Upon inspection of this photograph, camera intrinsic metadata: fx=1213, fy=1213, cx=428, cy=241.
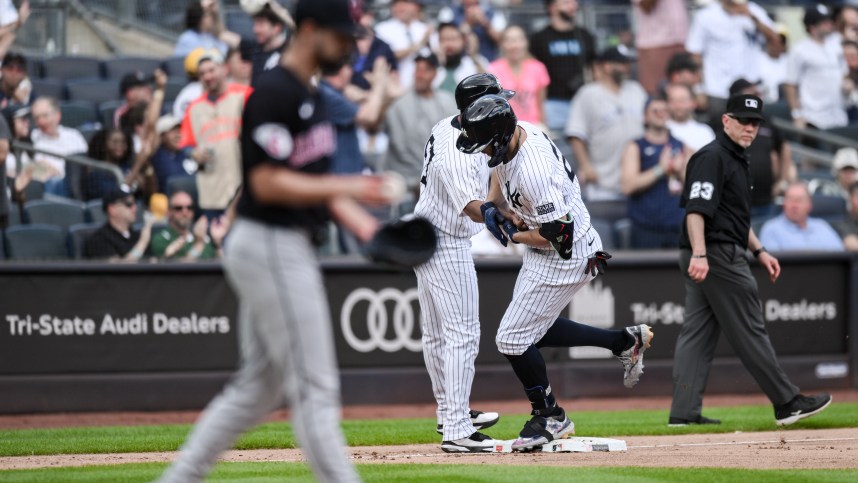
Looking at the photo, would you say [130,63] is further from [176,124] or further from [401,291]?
[401,291]

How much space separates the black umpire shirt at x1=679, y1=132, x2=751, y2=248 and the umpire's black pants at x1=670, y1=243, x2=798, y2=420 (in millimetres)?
107

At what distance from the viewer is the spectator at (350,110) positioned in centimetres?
1166

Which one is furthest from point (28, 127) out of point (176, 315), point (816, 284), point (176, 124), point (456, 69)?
point (816, 284)

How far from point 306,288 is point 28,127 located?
345 inches

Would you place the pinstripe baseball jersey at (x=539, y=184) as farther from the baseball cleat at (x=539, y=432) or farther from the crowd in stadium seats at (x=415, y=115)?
the crowd in stadium seats at (x=415, y=115)

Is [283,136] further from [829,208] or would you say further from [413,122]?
[829,208]

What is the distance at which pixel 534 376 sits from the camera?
750 cm

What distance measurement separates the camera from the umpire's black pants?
28.9ft

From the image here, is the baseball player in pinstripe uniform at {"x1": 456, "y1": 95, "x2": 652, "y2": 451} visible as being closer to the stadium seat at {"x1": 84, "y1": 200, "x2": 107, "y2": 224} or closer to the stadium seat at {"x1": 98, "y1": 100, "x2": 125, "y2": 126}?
the stadium seat at {"x1": 84, "y1": 200, "x2": 107, "y2": 224}

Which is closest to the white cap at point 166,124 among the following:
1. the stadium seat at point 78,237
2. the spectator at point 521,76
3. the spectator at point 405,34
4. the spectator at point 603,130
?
the stadium seat at point 78,237

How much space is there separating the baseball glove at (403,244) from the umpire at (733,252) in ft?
12.0

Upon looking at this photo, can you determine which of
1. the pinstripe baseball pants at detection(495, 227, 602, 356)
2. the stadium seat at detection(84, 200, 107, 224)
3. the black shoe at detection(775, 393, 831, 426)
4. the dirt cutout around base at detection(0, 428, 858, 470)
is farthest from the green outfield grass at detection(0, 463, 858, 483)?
the stadium seat at detection(84, 200, 107, 224)

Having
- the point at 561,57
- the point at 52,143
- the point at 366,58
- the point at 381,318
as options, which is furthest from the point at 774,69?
the point at 52,143

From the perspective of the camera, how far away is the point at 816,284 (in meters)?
12.5
